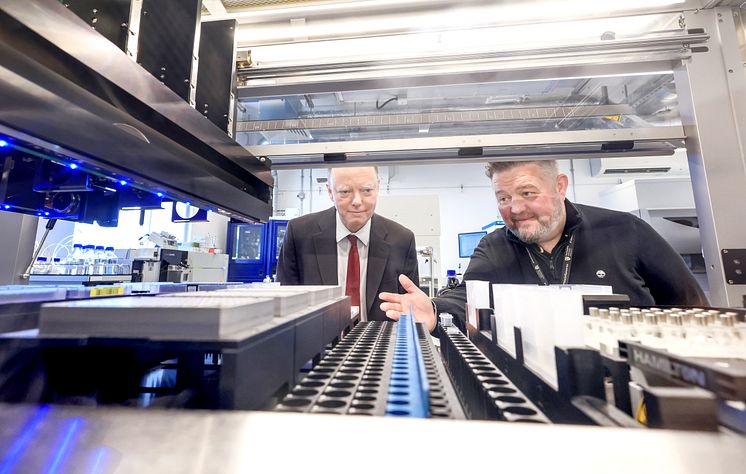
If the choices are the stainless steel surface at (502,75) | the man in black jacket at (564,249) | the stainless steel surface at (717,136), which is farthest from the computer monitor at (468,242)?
the stainless steel surface at (502,75)

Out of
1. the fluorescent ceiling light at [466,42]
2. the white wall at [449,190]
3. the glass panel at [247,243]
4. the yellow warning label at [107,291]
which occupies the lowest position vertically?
the yellow warning label at [107,291]

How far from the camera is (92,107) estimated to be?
591 mm

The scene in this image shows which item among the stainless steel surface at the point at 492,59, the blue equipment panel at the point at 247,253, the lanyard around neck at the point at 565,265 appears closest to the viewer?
the stainless steel surface at the point at 492,59

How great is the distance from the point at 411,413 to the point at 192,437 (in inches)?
9.1

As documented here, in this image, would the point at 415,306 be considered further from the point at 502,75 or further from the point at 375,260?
the point at 502,75

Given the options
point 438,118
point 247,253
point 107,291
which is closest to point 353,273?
point 438,118

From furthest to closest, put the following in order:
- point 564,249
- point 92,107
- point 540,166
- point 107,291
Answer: point 540,166, point 564,249, point 107,291, point 92,107

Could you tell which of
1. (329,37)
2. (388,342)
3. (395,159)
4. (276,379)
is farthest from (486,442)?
(329,37)

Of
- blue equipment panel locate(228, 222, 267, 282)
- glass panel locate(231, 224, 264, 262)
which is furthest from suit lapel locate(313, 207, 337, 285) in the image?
glass panel locate(231, 224, 264, 262)

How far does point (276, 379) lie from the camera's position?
0.44 meters

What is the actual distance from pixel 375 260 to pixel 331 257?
0.30m

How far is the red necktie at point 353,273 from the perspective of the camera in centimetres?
203

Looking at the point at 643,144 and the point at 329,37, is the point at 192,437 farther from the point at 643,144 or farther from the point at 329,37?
the point at 643,144

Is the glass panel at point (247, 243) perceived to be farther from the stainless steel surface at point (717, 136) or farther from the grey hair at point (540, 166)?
the stainless steel surface at point (717, 136)
